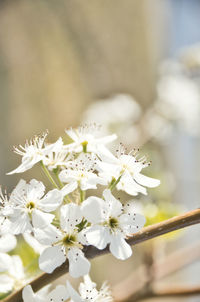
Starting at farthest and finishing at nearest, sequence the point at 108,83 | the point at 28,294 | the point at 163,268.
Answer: the point at 108,83
the point at 163,268
the point at 28,294

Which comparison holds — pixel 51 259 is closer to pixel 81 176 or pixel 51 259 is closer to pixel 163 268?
pixel 81 176

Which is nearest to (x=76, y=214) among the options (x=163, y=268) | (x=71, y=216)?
(x=71, y=216)

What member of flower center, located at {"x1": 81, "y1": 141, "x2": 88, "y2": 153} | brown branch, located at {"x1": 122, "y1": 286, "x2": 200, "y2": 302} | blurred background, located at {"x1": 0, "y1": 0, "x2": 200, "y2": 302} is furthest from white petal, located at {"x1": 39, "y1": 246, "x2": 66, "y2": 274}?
blurred background, located at {"x1": 0, "y1": 0, "x2": 200, "y2": 302}

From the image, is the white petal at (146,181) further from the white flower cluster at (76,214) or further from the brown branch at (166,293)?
the brown branch at (166,293)

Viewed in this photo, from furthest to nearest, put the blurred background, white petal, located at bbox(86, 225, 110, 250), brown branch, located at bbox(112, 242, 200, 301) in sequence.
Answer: the blurred background
brown branch, located at bbox(112, 242, 200, 301)
white petal, located at bbox(86, 225, 110, 250)

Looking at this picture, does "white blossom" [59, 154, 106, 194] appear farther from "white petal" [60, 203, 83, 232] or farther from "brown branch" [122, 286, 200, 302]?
"brown branch" [122, 286, 200, 302]

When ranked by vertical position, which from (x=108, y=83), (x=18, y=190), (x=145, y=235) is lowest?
(x=145, y=235)

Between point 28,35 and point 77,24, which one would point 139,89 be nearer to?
point 77,24

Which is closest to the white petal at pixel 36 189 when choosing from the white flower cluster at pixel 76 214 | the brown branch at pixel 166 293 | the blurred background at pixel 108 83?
the white flower cluster at pixel 76 214
